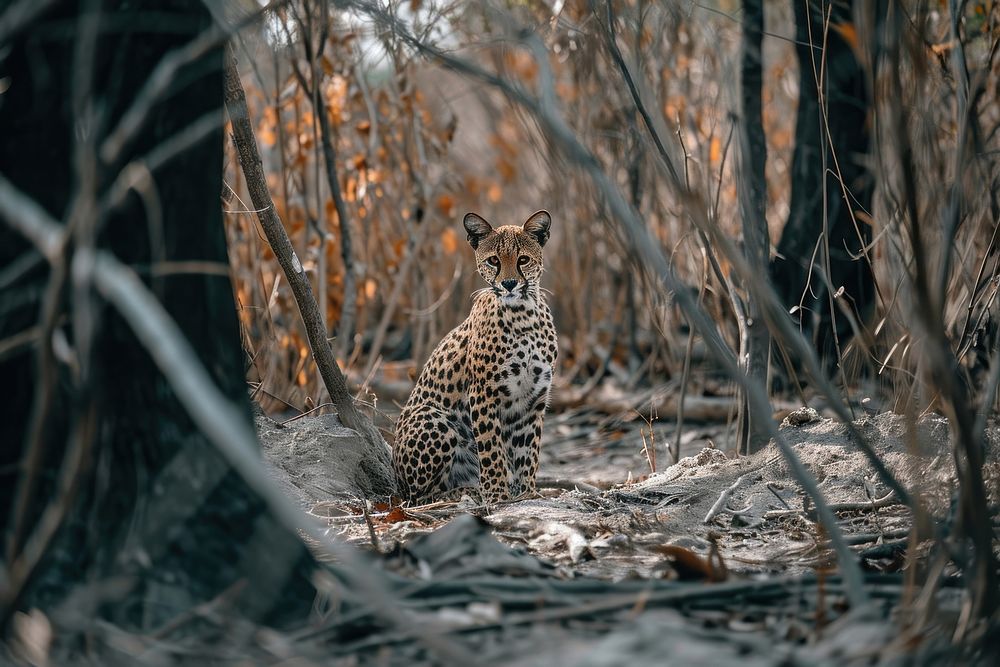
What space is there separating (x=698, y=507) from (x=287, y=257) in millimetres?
1899

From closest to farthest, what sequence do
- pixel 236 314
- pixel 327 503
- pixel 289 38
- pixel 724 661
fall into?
pixel 724 661 → pixel 236 314 → pixel 327 503 → pixel 289 38

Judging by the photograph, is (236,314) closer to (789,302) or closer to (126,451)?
(126,451)

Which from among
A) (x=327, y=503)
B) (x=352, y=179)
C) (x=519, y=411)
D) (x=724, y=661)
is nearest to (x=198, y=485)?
(x=724, y=661)

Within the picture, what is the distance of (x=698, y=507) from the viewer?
3855 mm

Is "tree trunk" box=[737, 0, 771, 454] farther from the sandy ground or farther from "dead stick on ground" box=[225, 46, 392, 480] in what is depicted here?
"dead stick on ground" box=[225, 46, 392, 480]

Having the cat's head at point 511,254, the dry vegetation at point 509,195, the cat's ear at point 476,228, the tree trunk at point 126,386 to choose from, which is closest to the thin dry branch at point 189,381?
the tree trunk at point 126,386

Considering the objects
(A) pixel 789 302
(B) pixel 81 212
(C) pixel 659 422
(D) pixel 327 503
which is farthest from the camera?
(C) pixel 659 422

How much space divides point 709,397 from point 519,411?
92.9 inches

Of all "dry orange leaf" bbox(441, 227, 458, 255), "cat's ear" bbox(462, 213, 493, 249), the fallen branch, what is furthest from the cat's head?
"dry orange leaf" bbox(441, 227, 458, 255)

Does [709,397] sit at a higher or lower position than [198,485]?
lower

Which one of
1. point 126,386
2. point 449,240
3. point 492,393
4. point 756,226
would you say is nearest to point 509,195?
point 449,240

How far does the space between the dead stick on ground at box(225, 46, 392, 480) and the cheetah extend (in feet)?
0.90

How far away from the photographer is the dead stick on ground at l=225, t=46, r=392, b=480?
4.13 metres

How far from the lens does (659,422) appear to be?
6.82 metres
